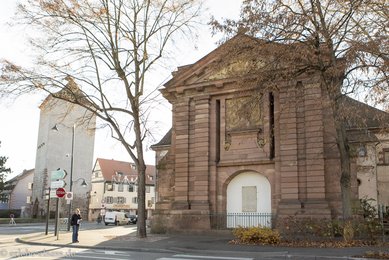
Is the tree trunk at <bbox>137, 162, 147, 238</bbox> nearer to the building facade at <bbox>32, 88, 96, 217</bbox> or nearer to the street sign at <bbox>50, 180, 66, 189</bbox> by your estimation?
the street sign at <bbox>50, 180, 66, 189</bbox>

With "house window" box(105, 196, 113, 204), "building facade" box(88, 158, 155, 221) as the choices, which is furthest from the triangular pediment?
Result: "house window" box(105, 196, 113, 204)

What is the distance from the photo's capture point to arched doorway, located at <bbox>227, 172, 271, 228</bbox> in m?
26.3

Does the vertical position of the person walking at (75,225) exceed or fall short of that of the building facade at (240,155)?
it falls short

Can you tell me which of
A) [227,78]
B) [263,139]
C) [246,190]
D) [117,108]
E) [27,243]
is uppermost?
[227,78]

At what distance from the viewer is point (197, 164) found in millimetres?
27812

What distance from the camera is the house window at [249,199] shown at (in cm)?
2684

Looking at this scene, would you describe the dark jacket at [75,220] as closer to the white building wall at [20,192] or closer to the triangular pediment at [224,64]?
the triangular pediment at [224,64]

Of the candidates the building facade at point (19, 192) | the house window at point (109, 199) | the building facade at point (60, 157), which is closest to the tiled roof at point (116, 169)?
the house window at point (109, 199)

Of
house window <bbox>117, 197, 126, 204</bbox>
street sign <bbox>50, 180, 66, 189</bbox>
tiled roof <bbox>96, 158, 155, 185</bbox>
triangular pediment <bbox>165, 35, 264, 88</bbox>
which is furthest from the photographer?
house window <bbox>117, 197, 126, 204</bbox>

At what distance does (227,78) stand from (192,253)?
1295 centimetres

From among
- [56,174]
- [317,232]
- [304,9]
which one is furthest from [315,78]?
[56,174]

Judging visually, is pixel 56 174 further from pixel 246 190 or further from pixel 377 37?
pixel 377 37

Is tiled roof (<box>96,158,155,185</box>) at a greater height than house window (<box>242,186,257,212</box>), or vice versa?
tiled roof (<box>96,158,155,185</box>)

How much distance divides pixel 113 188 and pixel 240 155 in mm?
57868
